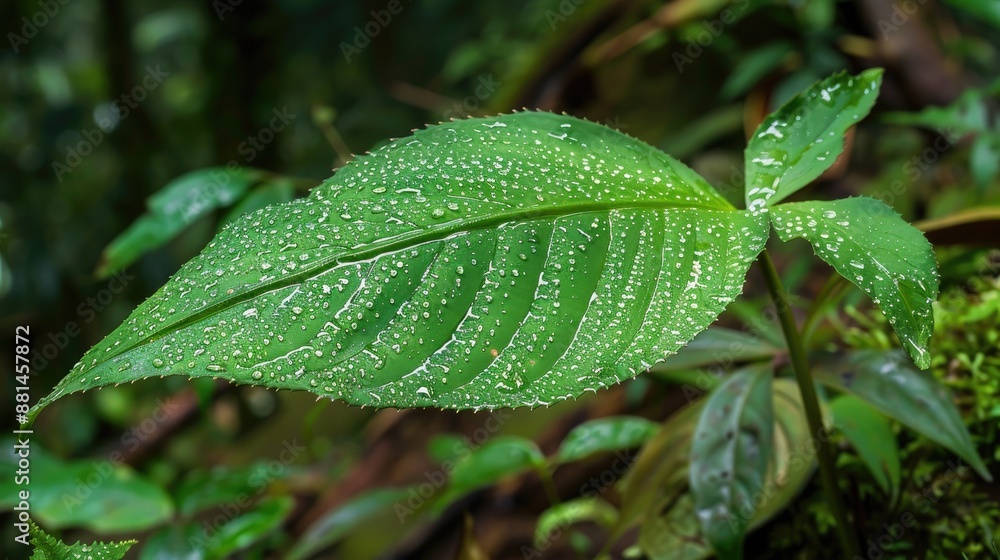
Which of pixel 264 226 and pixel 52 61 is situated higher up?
pixel 52 61

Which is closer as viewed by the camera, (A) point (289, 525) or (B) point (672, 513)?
(B) point (672, 513)

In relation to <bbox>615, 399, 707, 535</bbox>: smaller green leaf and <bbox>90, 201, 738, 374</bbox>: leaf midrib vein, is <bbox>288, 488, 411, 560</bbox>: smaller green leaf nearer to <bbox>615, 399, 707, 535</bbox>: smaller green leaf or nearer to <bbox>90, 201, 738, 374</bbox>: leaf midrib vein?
<bbox>615, 399, 707, 535</bbox>: smaller green leaf

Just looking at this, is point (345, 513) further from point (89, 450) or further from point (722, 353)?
point (89, 450)

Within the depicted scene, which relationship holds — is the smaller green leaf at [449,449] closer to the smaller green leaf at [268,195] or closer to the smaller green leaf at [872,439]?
the smaller green leaf at [268,195]

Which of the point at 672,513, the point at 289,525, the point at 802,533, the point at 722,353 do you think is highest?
the point at 722,353

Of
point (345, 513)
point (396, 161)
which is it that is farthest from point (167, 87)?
point (396, 161)

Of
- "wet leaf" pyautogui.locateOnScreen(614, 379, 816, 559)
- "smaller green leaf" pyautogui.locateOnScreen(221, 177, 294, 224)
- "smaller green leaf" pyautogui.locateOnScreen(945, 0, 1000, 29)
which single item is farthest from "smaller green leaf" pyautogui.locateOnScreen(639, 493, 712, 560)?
"smaller green leaf" pyautogui.locateOnScreen(945, 0, 1000, 29)

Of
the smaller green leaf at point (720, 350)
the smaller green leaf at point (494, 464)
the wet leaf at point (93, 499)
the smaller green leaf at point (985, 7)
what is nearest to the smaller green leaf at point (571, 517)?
the smaller green leaf at point (494, 464)
